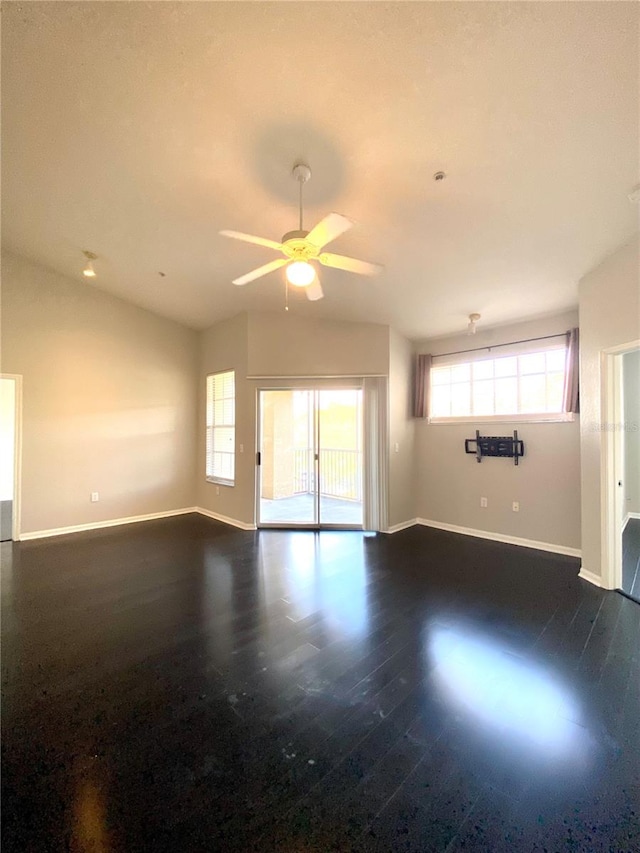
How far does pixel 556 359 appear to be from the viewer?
4055mm

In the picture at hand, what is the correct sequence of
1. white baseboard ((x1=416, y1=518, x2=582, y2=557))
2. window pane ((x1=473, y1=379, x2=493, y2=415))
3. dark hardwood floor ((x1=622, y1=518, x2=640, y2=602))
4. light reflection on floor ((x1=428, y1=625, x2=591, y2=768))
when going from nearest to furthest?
light reflection on floor ((x1=428, y1=625, x2=591, y2=768))
dark hardwood floor ((x1=622, y1=518, x2=640, y2=602))
white baseboard ((x1=416, y1=518, x2=582, y2=557))
window pane ((x1=473, y1=379, x2=493, y2=415))

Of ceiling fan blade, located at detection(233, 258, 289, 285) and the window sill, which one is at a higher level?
ceiling fan blade, located at detection(233, 258, 289, 285)

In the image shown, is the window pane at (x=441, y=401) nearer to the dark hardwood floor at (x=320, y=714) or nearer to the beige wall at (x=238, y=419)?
the dark hardwood floor at (x=320, y=714)

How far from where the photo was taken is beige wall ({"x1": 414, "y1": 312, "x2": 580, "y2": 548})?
12.8ft

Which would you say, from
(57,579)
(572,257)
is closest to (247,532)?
(57,579)

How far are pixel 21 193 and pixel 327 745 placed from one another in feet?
15.7

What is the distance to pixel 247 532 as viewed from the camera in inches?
188

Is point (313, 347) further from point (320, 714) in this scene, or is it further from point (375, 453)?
point (320, 714)

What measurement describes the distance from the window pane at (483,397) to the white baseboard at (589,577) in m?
2.04

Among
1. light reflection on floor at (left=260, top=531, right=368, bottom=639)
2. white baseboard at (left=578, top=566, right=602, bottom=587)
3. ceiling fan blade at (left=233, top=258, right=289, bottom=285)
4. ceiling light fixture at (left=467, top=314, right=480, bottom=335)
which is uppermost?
ceiling light fixture at (left=467, top=314, right=480, bottom=335)

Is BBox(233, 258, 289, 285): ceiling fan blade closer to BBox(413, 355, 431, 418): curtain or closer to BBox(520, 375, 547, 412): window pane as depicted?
BBox(413, 355, 431, 418): curtain

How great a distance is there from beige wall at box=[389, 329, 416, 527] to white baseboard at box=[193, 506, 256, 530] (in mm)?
2081

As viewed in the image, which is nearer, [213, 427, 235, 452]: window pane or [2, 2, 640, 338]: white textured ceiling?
[2, 2, 640, 338]: white textured ceiling

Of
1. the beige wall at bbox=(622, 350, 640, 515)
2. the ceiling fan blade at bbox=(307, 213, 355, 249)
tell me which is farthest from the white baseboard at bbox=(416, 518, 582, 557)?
the ceiling fan blade at bbox=(307, 213, 355, 249)
